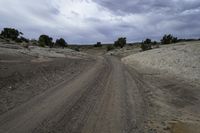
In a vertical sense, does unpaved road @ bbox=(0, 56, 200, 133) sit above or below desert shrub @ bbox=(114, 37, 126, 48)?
above

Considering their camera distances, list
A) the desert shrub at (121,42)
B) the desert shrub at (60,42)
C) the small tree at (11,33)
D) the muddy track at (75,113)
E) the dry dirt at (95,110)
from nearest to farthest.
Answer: the muddy track at (75,113) → the dry dirt at (95,110) → the small tree at (11,33) → the desert shrub at (60,42) → the desert shrub at (121,42)

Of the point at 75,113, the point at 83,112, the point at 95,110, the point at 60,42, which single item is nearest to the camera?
the point at 75,113

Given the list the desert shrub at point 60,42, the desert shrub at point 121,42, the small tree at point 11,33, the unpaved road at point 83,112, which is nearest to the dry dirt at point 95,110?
the unpaved road at point 83,112

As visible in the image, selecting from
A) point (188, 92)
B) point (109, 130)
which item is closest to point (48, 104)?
point (109, 130)

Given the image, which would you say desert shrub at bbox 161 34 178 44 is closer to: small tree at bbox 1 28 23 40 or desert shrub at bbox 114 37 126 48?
desert shrub at bbox 114 37 126 48

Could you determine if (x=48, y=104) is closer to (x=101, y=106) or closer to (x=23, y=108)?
(x=23, y=108)

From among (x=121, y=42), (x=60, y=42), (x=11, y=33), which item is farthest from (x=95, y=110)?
(x=60, y=42)

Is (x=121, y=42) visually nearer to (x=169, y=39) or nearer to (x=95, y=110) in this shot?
(x=169, y=39)

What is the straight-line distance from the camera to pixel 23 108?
423 inches

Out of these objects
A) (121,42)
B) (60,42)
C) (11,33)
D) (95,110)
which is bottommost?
(121,42)

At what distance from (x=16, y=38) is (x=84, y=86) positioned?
76.2m

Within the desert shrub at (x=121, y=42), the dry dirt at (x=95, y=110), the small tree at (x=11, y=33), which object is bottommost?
the desert shrub at (x=121, y=42)

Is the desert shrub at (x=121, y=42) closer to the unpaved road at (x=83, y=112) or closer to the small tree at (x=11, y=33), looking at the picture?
the small tree at (x=11, y=33)

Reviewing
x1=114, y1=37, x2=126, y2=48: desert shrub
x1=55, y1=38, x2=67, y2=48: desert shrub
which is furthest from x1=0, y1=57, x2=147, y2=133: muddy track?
x1=114, y1=37, x2=126, y2=48: desert shrub
